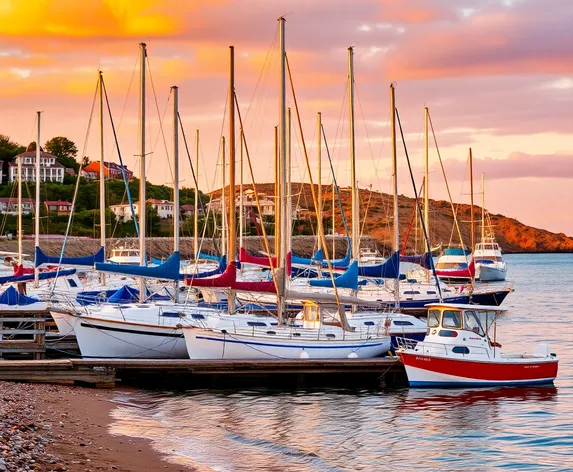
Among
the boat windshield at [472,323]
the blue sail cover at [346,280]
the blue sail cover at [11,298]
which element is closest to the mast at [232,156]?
the blue sail cover at [346,280]

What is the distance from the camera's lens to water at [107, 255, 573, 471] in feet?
65.8

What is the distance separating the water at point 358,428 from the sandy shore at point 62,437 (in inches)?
26.6

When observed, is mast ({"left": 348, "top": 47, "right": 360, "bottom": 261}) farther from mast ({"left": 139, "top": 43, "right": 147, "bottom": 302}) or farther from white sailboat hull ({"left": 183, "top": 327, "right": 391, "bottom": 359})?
white sailboat hull ({"left": 183, "top": 327, "right": 391, "bottom": 359})

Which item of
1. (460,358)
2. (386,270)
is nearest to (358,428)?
(460,358)

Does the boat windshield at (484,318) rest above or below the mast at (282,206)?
below

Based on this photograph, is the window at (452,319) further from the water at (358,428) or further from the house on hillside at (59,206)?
the house on hillside at (59,206)

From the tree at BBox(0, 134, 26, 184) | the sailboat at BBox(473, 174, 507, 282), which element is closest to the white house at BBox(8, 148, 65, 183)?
the tree at BBox(0, 134, 26, 184)

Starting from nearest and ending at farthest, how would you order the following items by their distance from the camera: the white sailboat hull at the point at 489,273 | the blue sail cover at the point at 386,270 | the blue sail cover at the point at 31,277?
1. the blue sail cover at the point at 386,270
2. the blue sail cover at the point at 31,277
3. the white sailboat hull at the point at 489,273

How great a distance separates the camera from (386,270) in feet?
128

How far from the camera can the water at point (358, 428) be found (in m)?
20.0

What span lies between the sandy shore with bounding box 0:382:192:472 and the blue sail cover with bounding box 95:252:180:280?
7373mm

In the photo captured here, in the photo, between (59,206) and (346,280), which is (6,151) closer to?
(59,206)

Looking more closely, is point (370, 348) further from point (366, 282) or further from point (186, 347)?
point (366, 282)

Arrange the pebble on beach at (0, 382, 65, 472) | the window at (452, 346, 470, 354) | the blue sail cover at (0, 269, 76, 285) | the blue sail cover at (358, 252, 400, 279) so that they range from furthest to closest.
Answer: the blue sail cover at (0, 269, 76, 285), the blue sail cover at (358, 252, 400, 279), the window at (452, 346, 470, 354), the pebble on beach at (0, 382, 65, 472)
